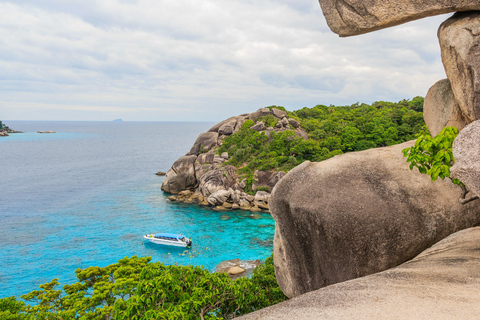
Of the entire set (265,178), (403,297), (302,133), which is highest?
(302,133)

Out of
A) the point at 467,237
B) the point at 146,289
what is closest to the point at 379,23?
the point at 467,237

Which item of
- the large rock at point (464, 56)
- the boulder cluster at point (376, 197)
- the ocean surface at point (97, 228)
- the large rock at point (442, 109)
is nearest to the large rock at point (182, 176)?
the ocean surface at point (97, 228)

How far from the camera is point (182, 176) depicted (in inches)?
1859

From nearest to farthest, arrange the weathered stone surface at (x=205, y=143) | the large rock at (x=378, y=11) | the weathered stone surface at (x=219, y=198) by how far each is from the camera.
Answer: the large rock at (x=378, y=11), the weathered stone surface at (x=219, y=198), the weathered stone surface at (x=205, y=143)

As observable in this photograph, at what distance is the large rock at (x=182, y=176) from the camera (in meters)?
47.1

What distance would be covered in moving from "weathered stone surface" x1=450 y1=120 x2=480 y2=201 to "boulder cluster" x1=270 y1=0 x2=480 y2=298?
297cm

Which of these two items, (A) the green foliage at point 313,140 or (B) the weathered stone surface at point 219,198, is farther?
(A) the green foliage at point 313,140

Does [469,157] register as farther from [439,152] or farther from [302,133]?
[302,133]

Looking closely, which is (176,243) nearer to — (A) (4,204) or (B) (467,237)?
(B) (467,237)

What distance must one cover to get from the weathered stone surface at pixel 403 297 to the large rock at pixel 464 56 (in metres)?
3.74

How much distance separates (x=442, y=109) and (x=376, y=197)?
3287 mm

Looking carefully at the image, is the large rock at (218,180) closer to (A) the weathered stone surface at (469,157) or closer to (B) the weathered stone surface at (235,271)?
(B) the weathered stone surface at (235,271)

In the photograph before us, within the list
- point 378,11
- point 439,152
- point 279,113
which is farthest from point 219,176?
point 439,152

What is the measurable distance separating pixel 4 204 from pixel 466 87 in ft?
172
